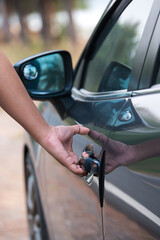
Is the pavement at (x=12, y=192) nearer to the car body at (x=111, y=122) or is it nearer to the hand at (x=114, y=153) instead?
the car body at (x=111, y=122)

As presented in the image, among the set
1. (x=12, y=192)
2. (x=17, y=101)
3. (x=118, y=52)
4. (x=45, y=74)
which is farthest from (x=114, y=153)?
(x=12, y=192)

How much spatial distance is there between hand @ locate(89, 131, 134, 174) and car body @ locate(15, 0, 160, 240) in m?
0.02

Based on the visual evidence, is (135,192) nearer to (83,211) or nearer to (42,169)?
(83,211)

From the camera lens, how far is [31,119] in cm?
169

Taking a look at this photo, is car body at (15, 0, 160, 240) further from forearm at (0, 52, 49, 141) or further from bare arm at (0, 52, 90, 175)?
forearm at (0, 52, 49, 141)

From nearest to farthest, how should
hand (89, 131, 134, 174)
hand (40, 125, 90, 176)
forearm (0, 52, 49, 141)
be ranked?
hand (89, 131, 134, 174) → forearm (0, 52, 49, 141) → hand (40, 125, 90, 176)

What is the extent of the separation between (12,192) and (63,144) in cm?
389

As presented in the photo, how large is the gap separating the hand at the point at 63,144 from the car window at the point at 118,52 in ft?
0.96

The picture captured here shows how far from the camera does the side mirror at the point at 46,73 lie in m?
2.36

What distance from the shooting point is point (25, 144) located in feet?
10.9

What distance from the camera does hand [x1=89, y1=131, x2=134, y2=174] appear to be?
1495 mm

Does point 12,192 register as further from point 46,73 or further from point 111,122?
point 111,122

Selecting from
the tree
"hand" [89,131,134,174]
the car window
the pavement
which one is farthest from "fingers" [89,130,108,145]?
the tree

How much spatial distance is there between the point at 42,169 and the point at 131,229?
1.24m
